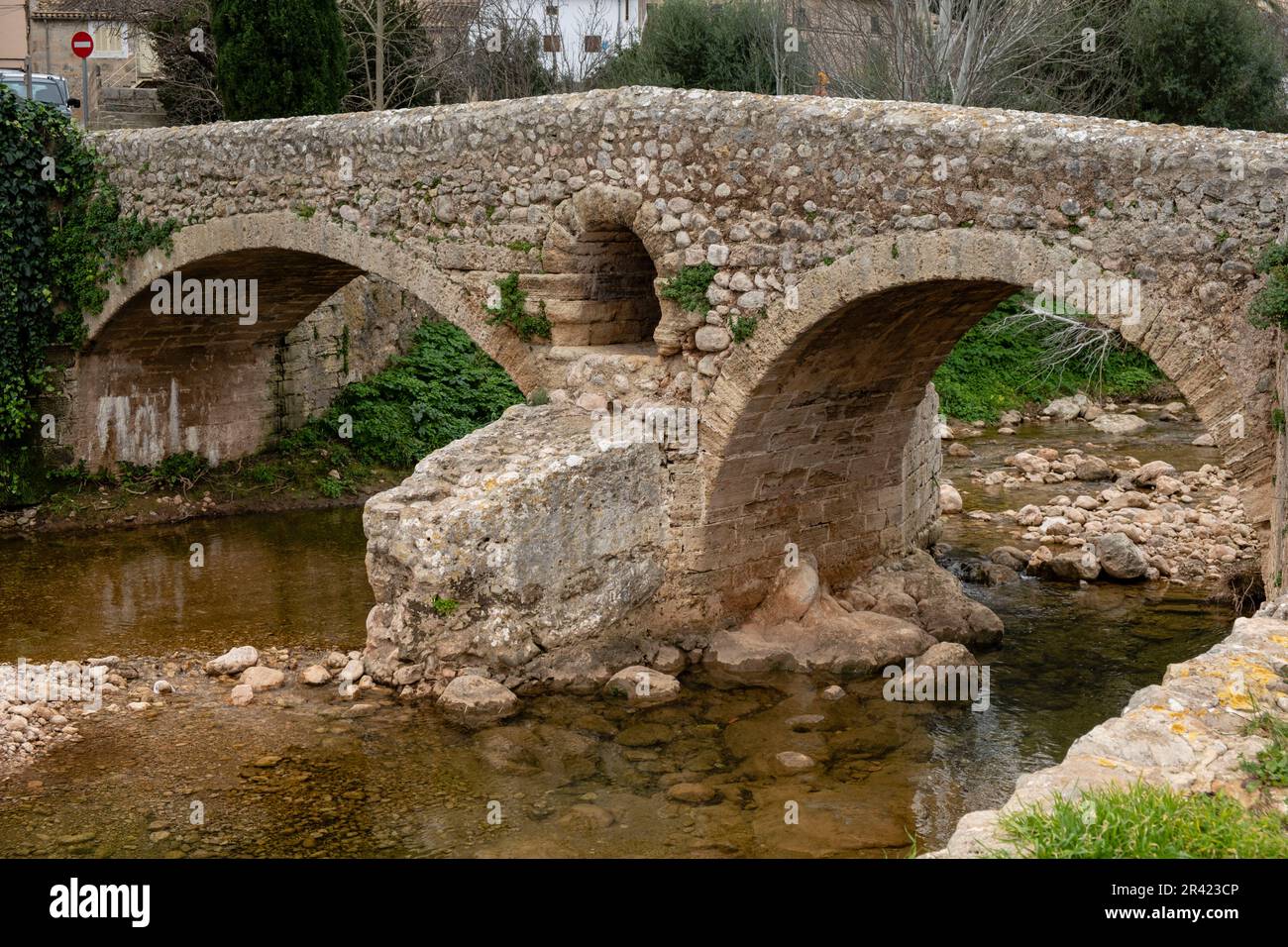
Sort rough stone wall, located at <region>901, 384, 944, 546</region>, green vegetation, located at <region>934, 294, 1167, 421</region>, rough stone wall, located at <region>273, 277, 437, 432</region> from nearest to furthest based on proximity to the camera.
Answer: rough stone wall, located at <region>901, 384, 944, 546</region>, rough stone wall, located at <region>273, 277, 437, 432</region>, green vegetation, located at <region>934, 294, 1167, 421</region>

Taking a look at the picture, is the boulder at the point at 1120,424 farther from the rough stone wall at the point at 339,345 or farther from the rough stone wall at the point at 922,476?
the rough stone wall at the point at 339,345

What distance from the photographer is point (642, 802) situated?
26.8 feet

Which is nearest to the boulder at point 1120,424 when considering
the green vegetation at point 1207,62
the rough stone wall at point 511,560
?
the green vegetation at point 1207,62

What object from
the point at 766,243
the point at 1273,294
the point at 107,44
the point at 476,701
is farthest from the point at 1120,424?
the point at 107,44

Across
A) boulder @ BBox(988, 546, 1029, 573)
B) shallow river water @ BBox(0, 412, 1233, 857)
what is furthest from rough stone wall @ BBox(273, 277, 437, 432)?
boulder @ BBox(988, 546, 1029, 573)

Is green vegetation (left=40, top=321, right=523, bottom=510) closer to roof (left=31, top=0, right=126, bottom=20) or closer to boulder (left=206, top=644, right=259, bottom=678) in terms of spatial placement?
boulder (left=206, top=644, right=259, bottom=678)

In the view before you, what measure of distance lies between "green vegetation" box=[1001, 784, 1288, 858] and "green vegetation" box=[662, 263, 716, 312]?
6.01 m

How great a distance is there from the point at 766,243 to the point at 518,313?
7.42 ft

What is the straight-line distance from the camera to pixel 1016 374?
69.4 ft

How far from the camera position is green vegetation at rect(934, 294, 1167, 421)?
20594 millimetres

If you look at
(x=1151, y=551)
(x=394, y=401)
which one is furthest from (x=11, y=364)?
(x=1151, y=551)

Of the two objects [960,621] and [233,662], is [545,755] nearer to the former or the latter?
[233,662]

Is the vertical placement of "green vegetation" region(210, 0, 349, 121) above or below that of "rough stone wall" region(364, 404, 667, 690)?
above
